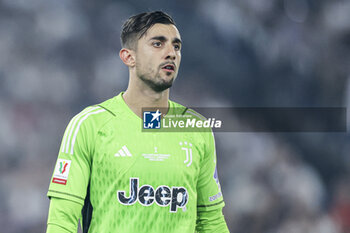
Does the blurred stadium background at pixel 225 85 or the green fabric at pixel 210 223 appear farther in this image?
the blurred stadium background at pixel 225 85

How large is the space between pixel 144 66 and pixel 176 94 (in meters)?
3.99

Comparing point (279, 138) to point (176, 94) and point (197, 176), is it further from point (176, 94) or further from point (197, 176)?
point (197, 176)

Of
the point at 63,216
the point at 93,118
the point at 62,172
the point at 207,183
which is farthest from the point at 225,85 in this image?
the point at 63,216

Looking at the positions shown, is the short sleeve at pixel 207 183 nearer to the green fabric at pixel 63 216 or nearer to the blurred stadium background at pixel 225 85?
the green fabric at pixel 63 216

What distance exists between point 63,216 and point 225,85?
4642 mm

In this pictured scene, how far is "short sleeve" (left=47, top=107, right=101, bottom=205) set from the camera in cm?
246

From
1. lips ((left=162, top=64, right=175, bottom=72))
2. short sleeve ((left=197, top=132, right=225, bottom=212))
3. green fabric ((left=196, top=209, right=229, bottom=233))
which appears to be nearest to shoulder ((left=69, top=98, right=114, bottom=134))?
lips ((left=162, top=64, right=175, bottom=72))

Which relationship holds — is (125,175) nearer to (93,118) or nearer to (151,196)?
(151,196)

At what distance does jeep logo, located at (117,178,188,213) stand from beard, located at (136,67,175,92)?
21.1 inches

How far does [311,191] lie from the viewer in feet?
21.6

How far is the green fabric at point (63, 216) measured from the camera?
237cm

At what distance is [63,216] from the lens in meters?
2.41

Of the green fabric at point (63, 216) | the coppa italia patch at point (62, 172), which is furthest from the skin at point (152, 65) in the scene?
the green fabric at point (63, 216)

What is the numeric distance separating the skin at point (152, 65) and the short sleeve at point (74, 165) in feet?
1.11
